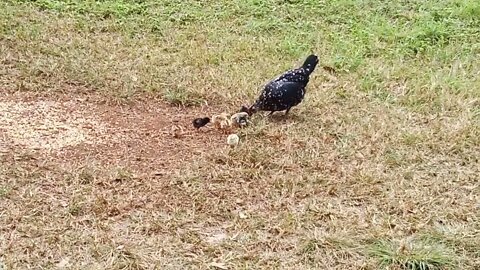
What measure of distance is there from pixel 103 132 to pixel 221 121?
0.57m

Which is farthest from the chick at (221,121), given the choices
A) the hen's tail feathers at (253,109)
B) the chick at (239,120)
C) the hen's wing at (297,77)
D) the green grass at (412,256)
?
the green grass at (412,256)

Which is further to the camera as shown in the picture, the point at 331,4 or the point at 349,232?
the point at 331,4

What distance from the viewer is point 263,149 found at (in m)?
3.17

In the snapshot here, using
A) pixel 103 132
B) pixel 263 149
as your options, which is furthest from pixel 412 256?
pixel 103 132

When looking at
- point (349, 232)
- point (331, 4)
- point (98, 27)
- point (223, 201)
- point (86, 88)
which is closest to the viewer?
point (349, 232)

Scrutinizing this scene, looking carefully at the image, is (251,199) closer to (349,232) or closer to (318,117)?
(349,232)

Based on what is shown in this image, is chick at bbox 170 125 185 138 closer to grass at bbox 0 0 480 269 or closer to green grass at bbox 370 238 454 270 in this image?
grass at bbox 0 0 480 269

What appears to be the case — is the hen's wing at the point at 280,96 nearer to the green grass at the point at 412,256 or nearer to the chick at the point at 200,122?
the chick at the point at 200,122

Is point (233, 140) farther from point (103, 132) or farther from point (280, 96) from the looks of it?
point (103, 132)

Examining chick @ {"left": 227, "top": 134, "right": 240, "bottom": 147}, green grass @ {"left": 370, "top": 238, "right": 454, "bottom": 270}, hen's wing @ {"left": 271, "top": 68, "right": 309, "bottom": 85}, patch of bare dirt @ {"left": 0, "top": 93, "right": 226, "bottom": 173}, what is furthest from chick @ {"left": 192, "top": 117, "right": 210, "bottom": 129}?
green grass @ {"left": 370, "top": 238, "right": 454, "bottom": 270}

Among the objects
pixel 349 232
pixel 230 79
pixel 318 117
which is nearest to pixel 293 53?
pixel 230 79

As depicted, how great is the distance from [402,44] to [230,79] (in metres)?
1.33

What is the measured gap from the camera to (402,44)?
4.61 m

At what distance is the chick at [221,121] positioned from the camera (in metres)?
3.34
